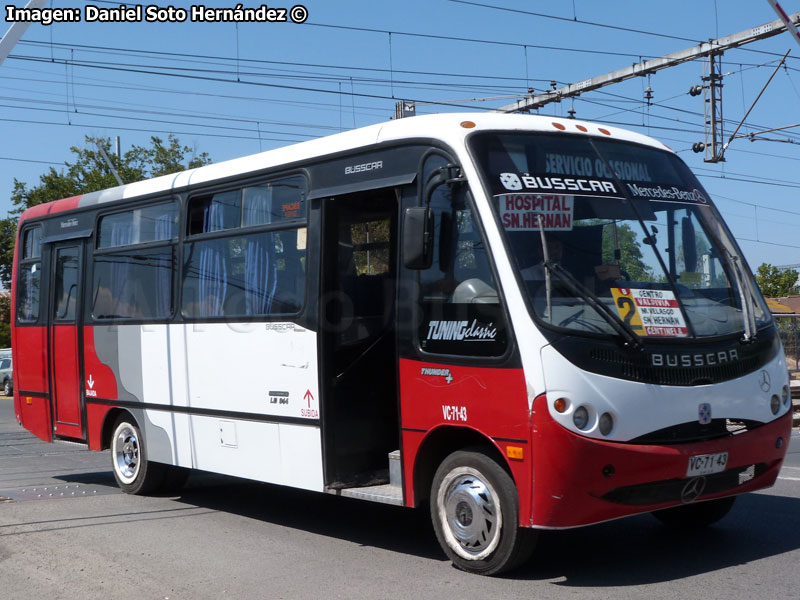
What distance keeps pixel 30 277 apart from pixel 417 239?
25.5 ft

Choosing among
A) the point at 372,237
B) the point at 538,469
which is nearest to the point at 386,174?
the point at 372,237

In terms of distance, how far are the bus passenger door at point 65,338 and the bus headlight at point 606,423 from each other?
736 cm

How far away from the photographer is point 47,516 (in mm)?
9367

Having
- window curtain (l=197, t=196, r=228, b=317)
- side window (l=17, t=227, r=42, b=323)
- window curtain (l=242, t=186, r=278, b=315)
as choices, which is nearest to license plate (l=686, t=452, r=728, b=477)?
window curtain (l=242, t=186, r=278, b=315)

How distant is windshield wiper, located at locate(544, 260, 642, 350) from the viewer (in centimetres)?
629

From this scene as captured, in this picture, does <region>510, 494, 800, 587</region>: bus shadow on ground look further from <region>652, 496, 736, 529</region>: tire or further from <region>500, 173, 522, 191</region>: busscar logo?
<region>500, 173, 522, 191</region>: busscar logo

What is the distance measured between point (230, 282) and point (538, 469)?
4.04m

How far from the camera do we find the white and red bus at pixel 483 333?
6.23 metres

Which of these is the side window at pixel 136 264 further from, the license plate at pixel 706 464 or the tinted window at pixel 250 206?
the license plate at pixel 706 464

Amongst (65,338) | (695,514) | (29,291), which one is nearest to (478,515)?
(695,514)

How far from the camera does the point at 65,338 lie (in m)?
11.9

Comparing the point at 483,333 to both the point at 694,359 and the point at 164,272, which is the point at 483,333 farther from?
the point at 164,272

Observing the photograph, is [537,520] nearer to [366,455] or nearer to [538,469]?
[538,469]

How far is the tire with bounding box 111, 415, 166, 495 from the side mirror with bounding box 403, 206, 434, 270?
16.3ft
